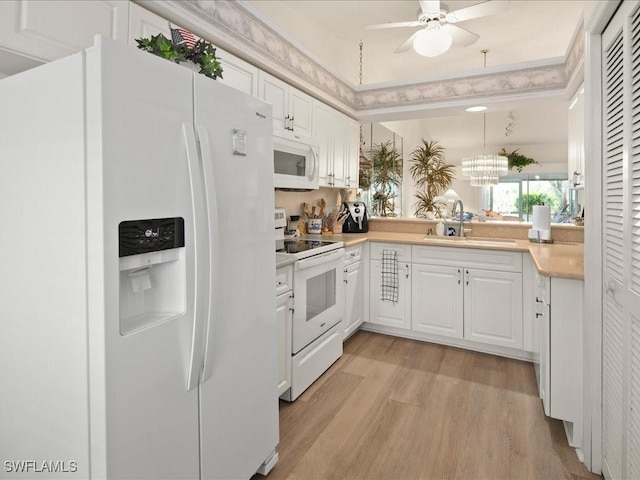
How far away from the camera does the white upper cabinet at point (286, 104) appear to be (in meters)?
2.62

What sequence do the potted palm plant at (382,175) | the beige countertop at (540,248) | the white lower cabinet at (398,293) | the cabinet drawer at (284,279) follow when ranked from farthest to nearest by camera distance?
the potted palm plant at (382,175)
the white lower cabinet at (398,293)
the cabinet drawer at (284,279)
the beige countertop at (540,248)

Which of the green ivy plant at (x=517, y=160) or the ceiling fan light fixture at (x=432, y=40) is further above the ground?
the green ivy plant at (x=517, y=160)

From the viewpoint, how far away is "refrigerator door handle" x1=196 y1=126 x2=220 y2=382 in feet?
4.19

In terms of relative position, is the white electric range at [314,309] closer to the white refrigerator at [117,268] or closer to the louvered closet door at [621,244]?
the white refrigerator at [117,268]

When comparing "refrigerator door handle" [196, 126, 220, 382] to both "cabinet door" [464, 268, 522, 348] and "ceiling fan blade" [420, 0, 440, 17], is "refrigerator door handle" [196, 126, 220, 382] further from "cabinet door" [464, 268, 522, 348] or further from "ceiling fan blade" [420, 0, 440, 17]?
"cabinet door" [464, 268, 522, 348]

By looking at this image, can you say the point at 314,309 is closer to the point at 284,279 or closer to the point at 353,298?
the point at 284,279

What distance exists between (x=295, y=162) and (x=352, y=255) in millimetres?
1014

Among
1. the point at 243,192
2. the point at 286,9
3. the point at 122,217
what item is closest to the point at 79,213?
the point at 122,217

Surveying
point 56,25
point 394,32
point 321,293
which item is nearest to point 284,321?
point 321,293

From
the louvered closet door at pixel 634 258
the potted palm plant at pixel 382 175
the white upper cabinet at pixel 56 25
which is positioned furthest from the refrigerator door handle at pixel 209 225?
the potted palm plant at pixel 382 175

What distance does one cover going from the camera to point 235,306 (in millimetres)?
1493

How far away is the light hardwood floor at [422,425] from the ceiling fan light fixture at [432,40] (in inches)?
93.5

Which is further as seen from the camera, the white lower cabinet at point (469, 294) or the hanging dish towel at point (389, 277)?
the hanging dish towel at point (389, 277)

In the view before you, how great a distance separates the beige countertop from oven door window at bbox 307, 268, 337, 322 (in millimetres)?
392
